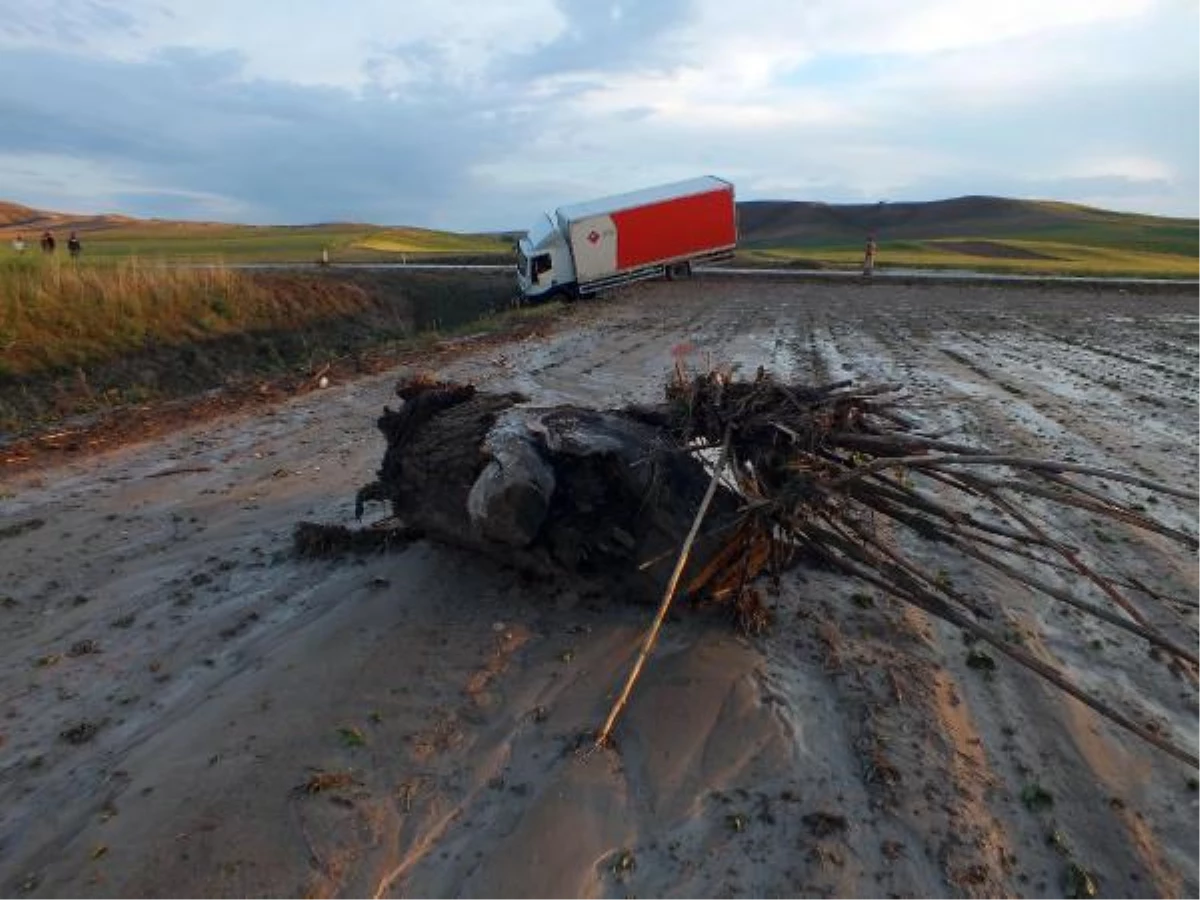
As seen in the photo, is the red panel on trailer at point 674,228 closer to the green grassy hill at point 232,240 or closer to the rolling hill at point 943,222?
the green grassy hill at point 232,240

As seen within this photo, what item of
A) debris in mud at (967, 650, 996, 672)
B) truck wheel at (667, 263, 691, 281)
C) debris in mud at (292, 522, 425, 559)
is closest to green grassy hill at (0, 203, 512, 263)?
truck wheel at (667, 263, 691, 281)

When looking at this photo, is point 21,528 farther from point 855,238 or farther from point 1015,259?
point 855,238

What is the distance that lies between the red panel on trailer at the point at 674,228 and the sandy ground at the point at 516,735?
73.9ft

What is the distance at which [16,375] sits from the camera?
13.8 metres

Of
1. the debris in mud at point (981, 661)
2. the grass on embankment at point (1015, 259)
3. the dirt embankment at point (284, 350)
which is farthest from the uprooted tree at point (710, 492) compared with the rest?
the grass on embankment at point (1015, 259)

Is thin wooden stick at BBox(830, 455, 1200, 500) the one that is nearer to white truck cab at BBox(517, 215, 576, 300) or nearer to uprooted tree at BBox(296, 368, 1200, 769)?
uprooted tree at BBox(296, 368, 1200, 769)

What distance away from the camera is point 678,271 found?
30.5 m

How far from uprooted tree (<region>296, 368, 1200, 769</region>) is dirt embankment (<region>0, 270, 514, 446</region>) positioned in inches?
257

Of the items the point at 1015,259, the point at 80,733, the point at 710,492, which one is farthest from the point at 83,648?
the point at 1015,259

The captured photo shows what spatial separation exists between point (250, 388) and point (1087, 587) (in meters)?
9.14

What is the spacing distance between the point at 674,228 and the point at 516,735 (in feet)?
86.0

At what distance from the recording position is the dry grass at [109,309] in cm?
1481

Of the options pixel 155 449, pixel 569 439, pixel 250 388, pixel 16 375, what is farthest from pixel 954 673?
pixel 16 375

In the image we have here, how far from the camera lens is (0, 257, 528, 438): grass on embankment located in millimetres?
13664
